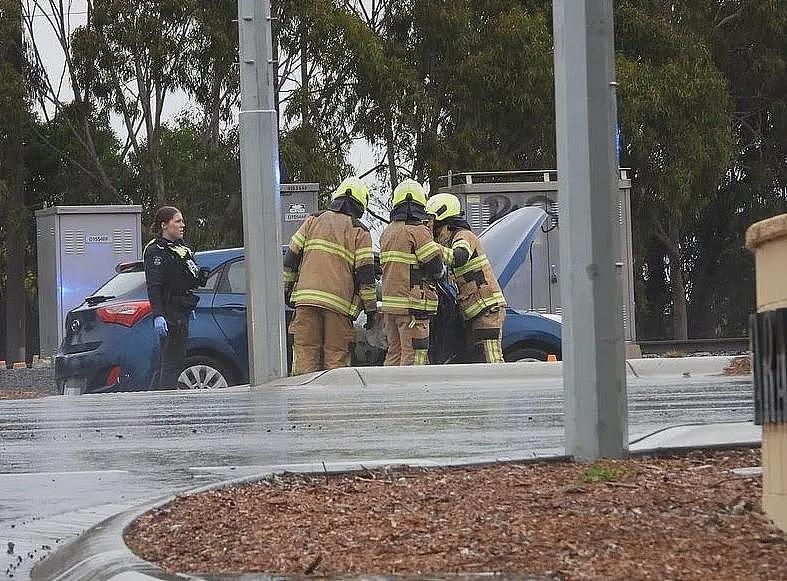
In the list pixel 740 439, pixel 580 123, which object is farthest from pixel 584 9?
pixel 740 439

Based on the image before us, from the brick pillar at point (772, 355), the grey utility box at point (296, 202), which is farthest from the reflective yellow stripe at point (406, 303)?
the grey utility box at point (296, 202)

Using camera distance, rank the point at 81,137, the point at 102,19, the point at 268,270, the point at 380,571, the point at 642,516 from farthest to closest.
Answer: the point at 81,137 < the point at 102,19 < the point at 268,270 < the point at 642,516 < the point at 380,571

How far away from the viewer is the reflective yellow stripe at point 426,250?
567 inches

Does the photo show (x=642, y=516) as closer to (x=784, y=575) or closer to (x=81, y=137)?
(x=784, y=575)

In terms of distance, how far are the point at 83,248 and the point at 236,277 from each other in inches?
501

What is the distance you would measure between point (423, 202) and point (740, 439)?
26.2 ft

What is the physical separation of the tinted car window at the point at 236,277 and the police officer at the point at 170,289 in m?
0.38

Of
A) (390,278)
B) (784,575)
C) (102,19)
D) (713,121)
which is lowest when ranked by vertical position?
(784,575)

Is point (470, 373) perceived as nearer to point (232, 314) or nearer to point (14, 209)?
point (232, 314)

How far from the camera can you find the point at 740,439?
6.89 metres


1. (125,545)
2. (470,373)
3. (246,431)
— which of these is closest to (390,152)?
(470,373)

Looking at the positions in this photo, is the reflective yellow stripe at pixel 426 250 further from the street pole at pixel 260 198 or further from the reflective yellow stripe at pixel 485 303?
the street pole at pixel 260 198

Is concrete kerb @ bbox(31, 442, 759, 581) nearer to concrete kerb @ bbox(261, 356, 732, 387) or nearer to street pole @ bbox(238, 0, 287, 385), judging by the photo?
concrete kerb @ bbox(261, 356, 732, 387)

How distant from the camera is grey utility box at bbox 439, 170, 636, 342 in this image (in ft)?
75.0
